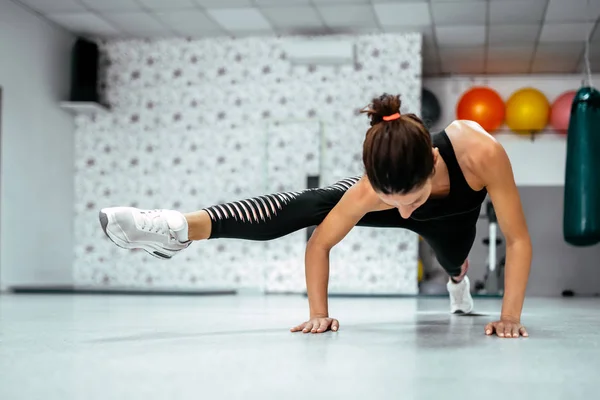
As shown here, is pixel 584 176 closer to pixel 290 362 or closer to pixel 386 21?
pixel 386 21

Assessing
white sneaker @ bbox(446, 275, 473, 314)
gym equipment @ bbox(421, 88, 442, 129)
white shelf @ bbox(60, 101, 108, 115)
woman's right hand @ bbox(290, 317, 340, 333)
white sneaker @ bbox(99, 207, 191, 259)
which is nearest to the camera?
white sneaker @ bbox(99, 207, 191, 259)

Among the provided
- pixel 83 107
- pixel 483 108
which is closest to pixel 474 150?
pixel 483 108

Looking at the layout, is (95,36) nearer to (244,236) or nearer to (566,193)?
(566,193)

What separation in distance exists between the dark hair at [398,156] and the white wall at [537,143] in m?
6.48

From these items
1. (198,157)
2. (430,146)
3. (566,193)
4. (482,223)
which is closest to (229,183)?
(198,157)

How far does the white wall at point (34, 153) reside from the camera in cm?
641

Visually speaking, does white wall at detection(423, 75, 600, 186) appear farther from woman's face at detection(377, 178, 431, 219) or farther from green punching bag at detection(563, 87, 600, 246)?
woman's face at detection(377, 178, 431, 219)

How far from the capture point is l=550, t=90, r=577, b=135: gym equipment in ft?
23.8

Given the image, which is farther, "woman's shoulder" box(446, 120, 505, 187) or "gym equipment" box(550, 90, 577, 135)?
"gym equipment" box(550, 90, 577, 135)

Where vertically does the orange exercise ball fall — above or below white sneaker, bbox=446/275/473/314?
above

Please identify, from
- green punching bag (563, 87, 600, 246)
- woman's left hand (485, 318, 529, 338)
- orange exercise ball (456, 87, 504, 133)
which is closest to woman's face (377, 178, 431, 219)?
woman's left hand (485, 318, 529, 338)

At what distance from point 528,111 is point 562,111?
337 mm

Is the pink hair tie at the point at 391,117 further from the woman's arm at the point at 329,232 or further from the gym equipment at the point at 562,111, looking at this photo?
the gym equipment at the point at 562,111

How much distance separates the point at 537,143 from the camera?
8.34 meters
